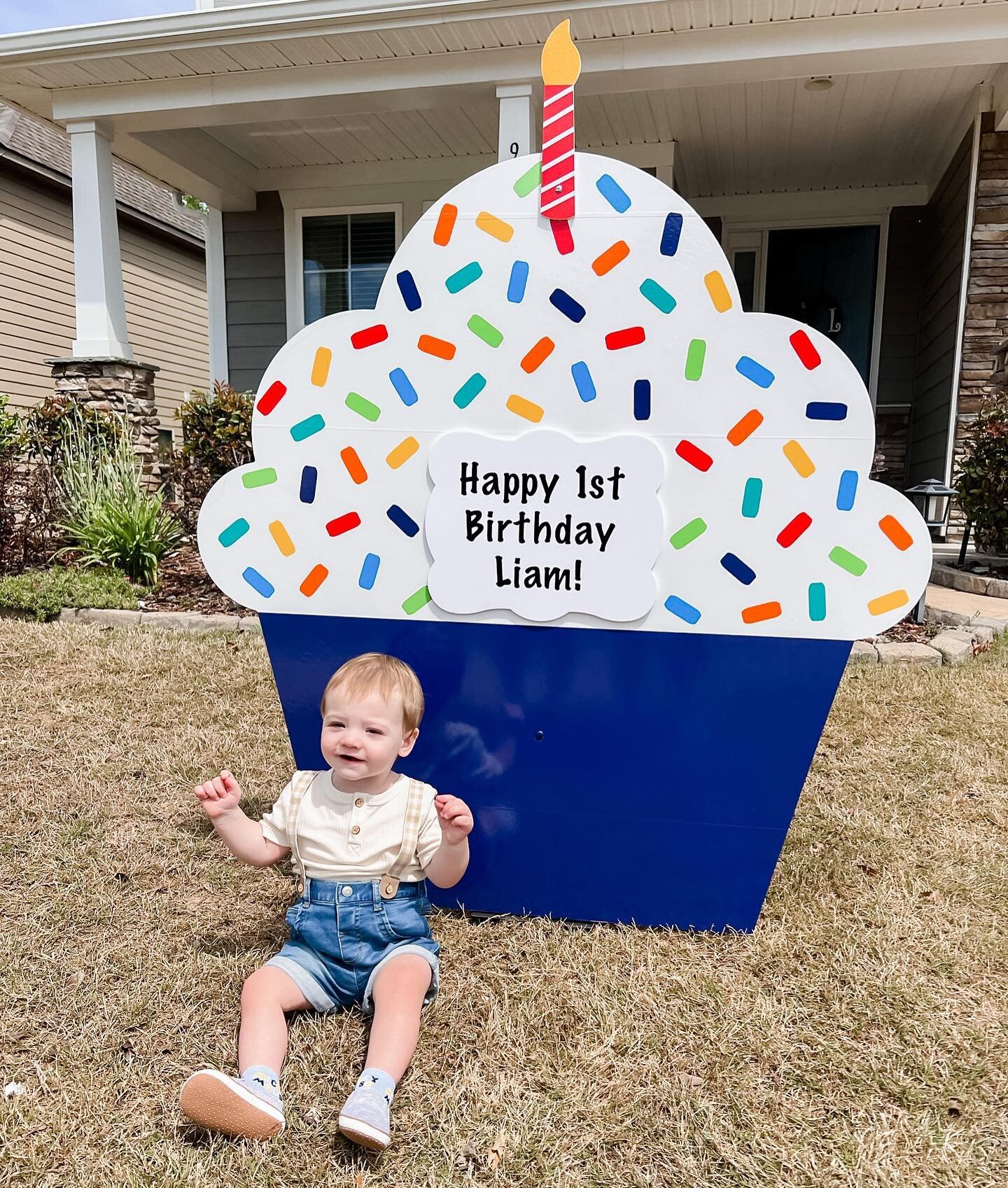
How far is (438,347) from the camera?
2.01 m

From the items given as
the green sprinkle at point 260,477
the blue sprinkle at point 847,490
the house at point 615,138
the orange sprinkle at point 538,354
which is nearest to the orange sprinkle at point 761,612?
the blue sprinkle at point 847,490

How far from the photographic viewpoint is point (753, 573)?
1946 mm

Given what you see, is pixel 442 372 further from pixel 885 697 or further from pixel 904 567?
pixel 885 697

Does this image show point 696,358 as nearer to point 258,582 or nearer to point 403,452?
point 403,452

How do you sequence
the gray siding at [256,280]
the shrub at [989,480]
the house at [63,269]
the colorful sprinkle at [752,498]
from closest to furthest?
1. the colorful sprinkle at [752,498]
2. the shrub at [989,480]
3. the gray siding at [256,280]
4. the house at [63,269]

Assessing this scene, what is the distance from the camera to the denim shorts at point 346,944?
1.85 meters

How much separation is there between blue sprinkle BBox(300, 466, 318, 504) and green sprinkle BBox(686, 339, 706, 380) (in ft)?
2.88

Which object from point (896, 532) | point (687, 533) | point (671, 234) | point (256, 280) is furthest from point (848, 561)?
point (256, 280)

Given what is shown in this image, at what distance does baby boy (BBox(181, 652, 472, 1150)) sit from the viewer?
1.81 m

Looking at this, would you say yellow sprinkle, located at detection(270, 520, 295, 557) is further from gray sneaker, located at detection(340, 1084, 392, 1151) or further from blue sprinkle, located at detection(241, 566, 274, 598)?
gray sneaker, located at detection(340, 1084, 392, 1151)

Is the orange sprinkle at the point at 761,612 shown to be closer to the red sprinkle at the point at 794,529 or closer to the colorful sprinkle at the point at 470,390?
the red sprinkle at the point at 794,529

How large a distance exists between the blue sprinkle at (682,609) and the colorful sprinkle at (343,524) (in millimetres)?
738

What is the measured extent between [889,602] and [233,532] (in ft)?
4.90

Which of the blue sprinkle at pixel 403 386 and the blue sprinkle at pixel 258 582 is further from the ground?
the blue sprinkle at pixel 403 386
